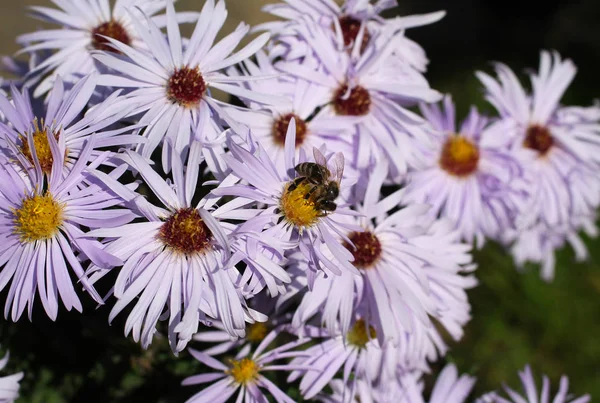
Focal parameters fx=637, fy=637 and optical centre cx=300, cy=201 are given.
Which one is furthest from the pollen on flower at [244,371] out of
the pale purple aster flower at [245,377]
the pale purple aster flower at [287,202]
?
the pale purple aster flower at [287,202]

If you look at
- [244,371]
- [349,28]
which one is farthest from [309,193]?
[349,28]

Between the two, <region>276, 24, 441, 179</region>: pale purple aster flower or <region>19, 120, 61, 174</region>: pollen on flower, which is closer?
<region>19, 120, 61, 174</region>: pollen on flower

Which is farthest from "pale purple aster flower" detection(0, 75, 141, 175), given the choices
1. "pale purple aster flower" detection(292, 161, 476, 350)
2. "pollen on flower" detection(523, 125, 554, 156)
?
"pollen on flower" detection(523, 125, 554, 156)

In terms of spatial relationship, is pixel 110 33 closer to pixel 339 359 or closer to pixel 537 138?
pixel 339 359

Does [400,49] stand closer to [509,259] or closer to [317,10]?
[317,10]

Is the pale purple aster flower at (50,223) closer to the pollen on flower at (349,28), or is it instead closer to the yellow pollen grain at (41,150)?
the yellow pollen grain at (41,150)

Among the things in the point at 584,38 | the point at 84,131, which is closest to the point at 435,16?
the point at 84,131

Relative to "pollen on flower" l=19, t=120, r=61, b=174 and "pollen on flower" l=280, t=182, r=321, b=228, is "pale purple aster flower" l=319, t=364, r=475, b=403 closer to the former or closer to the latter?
"pollen on flower" l=280, t=182, r=321, b=228
